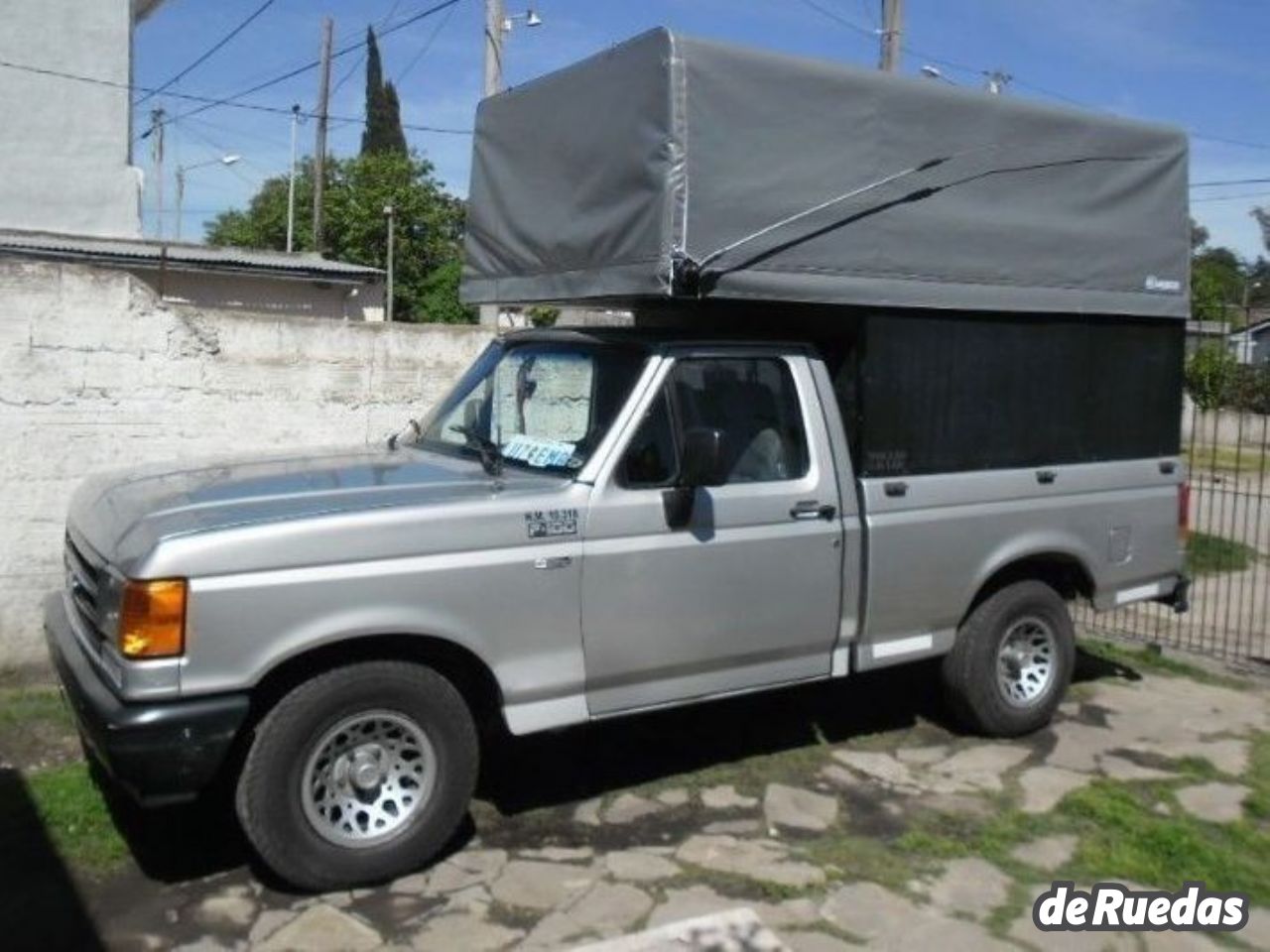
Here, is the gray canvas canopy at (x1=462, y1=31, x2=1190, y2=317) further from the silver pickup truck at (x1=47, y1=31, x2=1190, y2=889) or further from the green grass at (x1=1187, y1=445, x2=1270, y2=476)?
the green grass at (x1=1187, y1=445, x2=1270, y2=476)

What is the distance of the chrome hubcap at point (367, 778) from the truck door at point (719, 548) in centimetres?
71

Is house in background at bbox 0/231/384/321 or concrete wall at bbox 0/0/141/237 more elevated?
concrete wall at bbox 0/0/141/237

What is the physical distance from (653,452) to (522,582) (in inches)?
31.0

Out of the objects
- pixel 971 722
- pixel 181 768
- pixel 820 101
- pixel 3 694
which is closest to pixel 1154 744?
pixel 971 722


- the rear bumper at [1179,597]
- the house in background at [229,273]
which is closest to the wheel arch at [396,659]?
the rear bumper at [1179,597]

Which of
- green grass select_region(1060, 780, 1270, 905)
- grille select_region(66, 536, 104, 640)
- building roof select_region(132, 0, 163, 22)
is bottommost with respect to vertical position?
green grass select_region(1060, 780, 1270, 905)

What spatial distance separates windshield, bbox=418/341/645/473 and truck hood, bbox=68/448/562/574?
129 millimetres

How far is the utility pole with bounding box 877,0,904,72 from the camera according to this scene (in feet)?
47.6

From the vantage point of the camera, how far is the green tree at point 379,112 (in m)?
46.9

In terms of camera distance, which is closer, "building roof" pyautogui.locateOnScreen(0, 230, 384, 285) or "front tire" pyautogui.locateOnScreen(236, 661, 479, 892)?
"front tire" pyautogui.locateOnScreen(236, 661, 479, 892)

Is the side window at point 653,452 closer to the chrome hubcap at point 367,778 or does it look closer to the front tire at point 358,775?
the front tire at point 358,775

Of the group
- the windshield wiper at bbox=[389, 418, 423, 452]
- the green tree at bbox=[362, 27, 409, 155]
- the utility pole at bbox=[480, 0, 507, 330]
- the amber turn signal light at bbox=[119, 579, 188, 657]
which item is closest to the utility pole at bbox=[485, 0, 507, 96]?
the utility pole at bbox=[480, 0, 507, 330]

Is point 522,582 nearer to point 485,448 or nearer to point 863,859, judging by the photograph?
point 485,448

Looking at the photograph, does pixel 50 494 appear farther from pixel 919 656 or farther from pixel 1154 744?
pixel 1154 744
